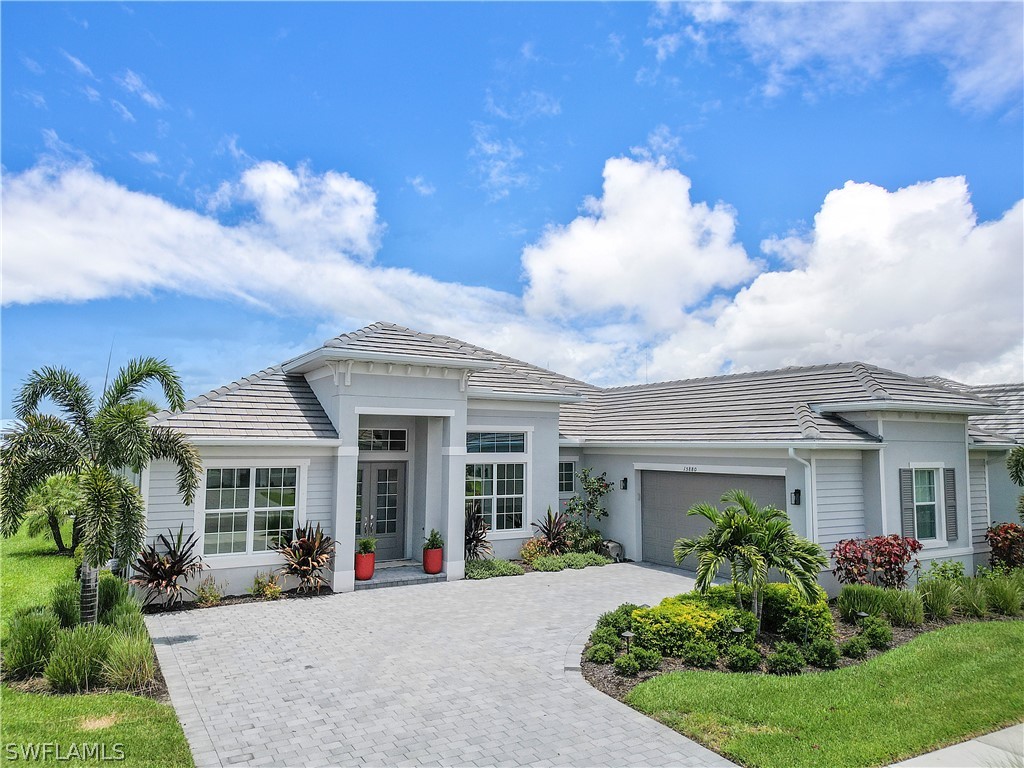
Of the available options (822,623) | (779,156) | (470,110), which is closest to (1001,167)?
(779,156)

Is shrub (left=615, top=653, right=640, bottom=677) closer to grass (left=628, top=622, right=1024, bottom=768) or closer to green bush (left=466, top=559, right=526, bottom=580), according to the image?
grass (left=628, top=622, right=1024, bottom=768)

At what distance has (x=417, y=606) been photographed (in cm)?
1156

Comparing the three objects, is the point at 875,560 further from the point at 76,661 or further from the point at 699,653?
the point at 76,661

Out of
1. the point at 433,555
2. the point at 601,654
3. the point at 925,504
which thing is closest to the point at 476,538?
the point at 433,555

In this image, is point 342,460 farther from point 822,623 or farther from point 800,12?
point 800,12

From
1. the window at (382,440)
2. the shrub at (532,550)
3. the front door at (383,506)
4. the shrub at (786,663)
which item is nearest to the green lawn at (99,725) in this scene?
the shrub at (786,663)

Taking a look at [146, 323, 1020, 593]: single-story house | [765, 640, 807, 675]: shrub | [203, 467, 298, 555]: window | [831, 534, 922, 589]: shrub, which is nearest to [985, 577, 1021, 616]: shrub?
[831, 534, 922, 589]: shrub

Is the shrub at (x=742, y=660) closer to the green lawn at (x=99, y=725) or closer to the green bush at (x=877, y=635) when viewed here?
the green bush at (x=877, y=635)

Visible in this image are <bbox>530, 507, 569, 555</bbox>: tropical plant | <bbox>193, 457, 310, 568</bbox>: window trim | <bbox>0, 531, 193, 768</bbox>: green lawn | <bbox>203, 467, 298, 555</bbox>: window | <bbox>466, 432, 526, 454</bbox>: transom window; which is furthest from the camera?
<bbox>530, 507, 569, 555</bbox>: tropical plant

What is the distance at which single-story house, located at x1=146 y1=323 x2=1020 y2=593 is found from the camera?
12453 millimetres

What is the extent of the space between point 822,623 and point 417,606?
6801 mm

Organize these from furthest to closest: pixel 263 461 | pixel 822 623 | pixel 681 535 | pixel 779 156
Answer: pixel 681 535, pixel 263 461, pixel 779 156, pixel 822 623

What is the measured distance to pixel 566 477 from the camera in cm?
1842

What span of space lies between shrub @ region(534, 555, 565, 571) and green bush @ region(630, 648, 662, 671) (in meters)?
7.14
